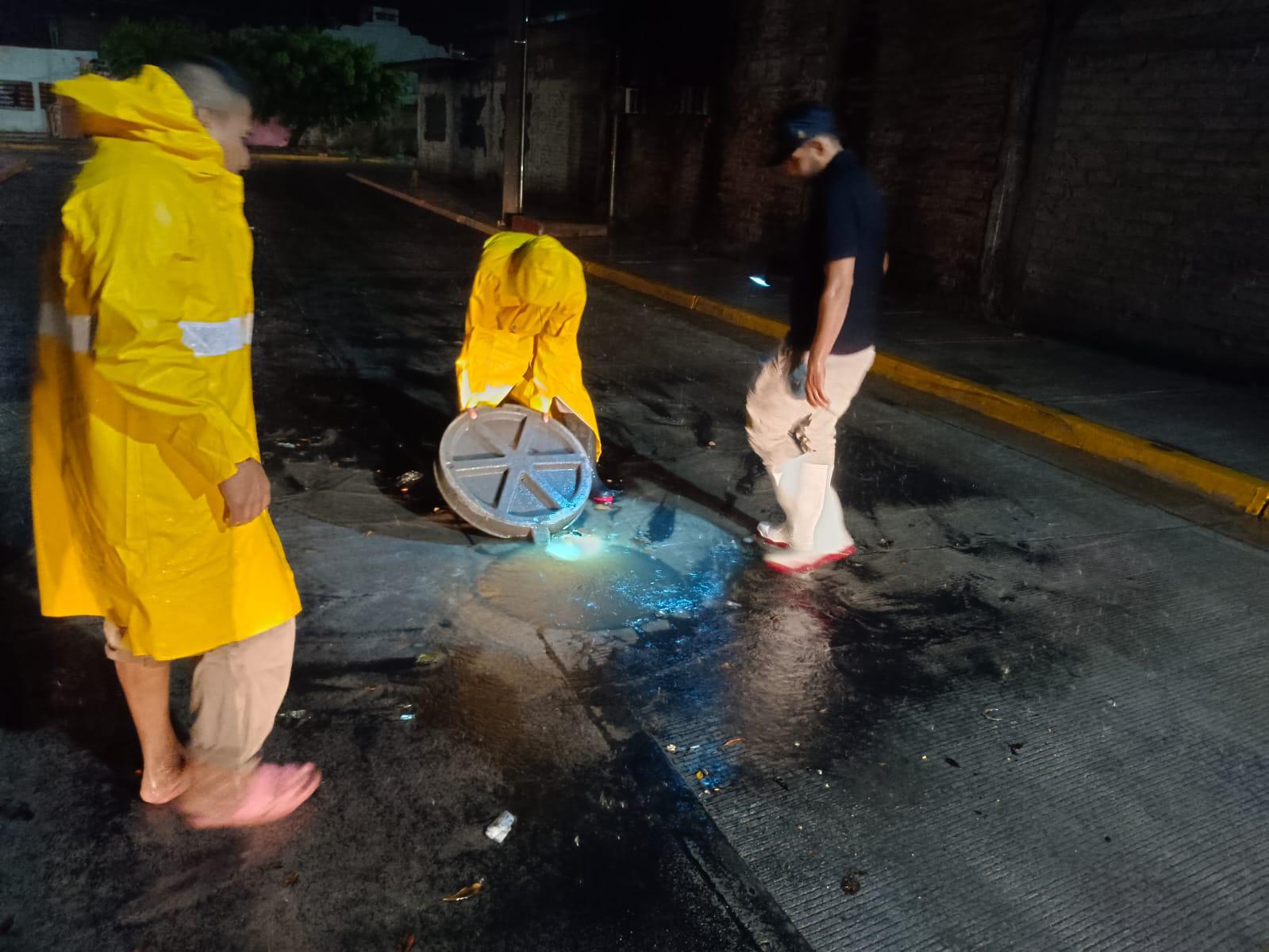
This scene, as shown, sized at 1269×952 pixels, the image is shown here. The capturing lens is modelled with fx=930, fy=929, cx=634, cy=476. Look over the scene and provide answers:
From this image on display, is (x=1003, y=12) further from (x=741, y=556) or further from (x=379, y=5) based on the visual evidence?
(x=379, y=5)

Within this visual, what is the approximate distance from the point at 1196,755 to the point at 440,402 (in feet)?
A: 16.5

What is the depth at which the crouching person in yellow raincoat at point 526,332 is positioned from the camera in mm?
4465

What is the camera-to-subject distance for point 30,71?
46.2 m

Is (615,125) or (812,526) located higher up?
(615,125)

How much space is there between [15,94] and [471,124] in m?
32.8

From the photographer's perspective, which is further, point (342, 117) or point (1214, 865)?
point (342, 117)

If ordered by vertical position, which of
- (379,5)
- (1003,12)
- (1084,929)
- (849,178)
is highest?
(379,5)

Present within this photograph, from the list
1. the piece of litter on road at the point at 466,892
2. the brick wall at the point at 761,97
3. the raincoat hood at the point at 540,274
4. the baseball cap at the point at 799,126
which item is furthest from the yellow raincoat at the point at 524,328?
the brick wall at the point at 761,97

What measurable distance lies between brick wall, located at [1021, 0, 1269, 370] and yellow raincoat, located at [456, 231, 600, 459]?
637 cm

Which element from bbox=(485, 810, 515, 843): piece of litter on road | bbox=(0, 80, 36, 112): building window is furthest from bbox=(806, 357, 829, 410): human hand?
bbox=(0, 80, 36, 112): building window

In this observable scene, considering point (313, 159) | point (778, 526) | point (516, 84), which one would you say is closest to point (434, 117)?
point (313, 159)

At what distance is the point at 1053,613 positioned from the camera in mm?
4172

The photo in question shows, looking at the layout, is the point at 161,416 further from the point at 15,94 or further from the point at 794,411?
the point at 15,94

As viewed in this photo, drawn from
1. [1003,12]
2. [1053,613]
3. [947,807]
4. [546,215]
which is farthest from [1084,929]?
[546,215]
